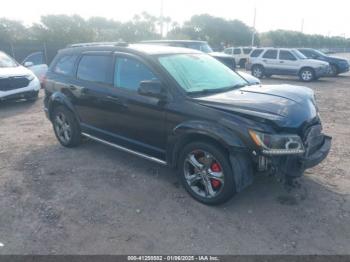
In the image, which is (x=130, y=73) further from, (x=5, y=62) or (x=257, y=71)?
(x=257, y=71)

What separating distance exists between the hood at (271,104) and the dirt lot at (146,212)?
3.53 ft

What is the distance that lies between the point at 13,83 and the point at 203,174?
311 inches

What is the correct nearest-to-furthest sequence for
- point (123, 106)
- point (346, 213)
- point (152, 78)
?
point (346, 213) → point (152, 78) → point (123, 106)

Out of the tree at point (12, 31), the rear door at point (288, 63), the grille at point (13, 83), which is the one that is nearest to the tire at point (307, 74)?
the rear door at point (288, 63)

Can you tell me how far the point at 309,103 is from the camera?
3.91 metres

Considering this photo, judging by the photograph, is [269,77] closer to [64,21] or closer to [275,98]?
[275,98]

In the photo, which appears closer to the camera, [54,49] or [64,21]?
[54,49]

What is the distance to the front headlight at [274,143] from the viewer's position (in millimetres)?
3330

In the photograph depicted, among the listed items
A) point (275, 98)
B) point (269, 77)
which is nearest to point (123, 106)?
point (275, 98)

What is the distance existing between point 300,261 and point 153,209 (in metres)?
1.68

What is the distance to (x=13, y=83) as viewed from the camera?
31.3 feet

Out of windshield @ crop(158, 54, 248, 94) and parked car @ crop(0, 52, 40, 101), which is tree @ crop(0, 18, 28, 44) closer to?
parked car @ crop(0, 52, 40, 101)

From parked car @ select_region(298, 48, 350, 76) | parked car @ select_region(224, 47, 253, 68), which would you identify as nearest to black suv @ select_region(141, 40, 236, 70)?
parked car @ select_region(298, 48, 350, 76)

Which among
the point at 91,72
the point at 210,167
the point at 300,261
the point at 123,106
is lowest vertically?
the point at 300,261
